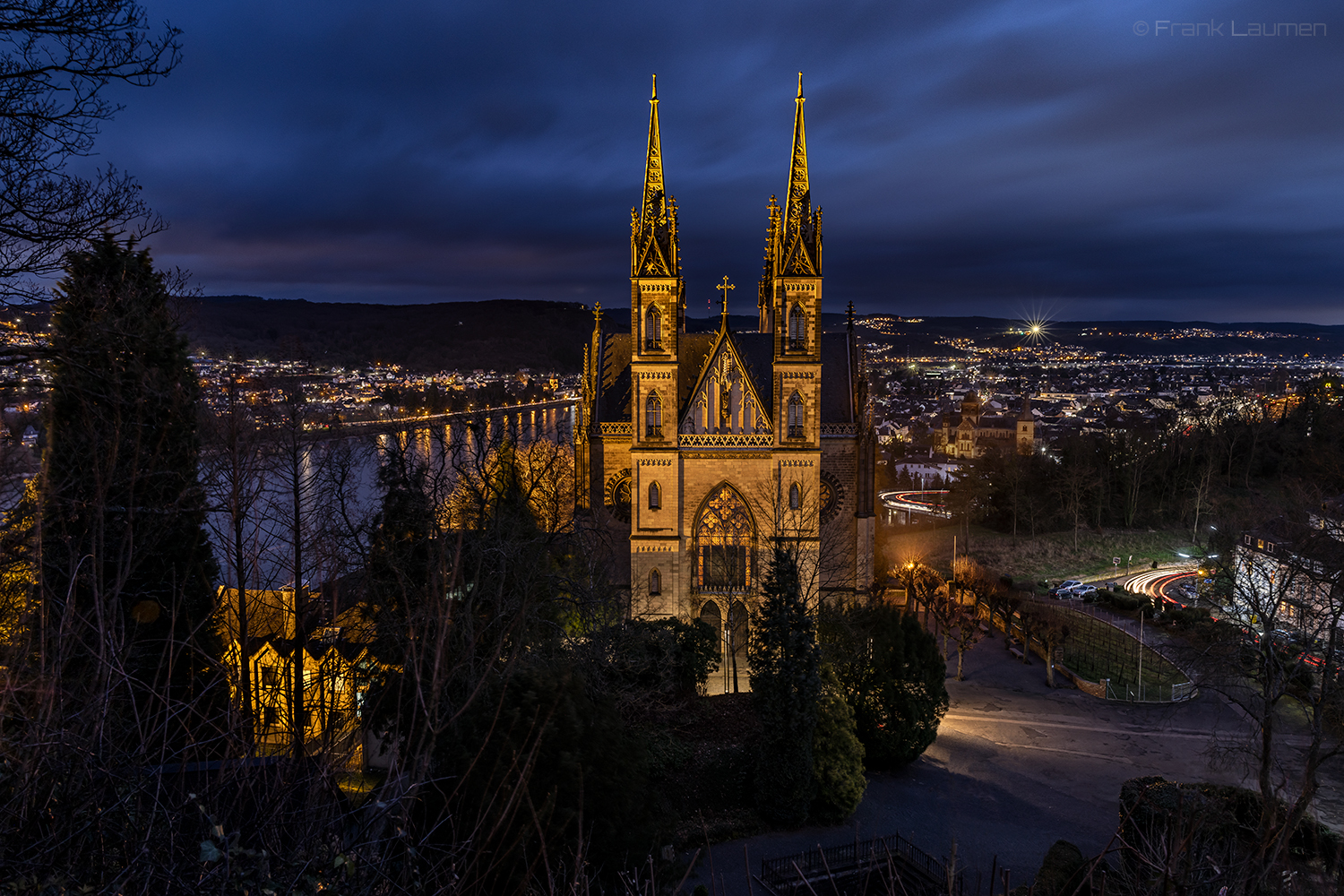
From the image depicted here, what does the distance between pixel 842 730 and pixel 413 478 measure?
10941 millimetres

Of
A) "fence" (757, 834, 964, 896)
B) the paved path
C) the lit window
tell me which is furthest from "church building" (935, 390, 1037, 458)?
"fence" (757, 834, 964, 896)

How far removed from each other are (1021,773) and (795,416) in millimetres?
12505

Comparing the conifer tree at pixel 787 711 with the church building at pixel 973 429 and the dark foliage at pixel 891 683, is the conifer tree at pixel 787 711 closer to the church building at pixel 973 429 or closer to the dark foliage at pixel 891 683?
the dark foliage at pixel 891 683

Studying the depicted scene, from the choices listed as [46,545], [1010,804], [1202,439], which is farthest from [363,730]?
[1202,439]

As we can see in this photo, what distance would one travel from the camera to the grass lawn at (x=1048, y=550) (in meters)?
39.7

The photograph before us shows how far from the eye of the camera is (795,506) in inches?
997

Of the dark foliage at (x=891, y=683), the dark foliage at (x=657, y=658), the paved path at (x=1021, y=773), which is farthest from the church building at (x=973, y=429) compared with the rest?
the dark foliage at (x=657, y=658)

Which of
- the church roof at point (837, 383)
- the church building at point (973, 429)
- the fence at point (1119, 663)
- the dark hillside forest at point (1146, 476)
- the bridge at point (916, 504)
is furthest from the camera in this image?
the church building at point (973, 429)

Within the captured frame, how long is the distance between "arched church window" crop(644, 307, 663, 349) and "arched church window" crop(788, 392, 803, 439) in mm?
4979

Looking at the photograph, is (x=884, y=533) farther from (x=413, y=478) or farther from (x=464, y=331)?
(x=464, y=331)

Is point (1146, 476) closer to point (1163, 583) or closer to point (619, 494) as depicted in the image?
point (1163, 583)

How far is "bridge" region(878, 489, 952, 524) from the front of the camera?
5115cm

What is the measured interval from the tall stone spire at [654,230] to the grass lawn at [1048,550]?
2342 centimetres

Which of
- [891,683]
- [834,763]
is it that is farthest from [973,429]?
[834,763]
